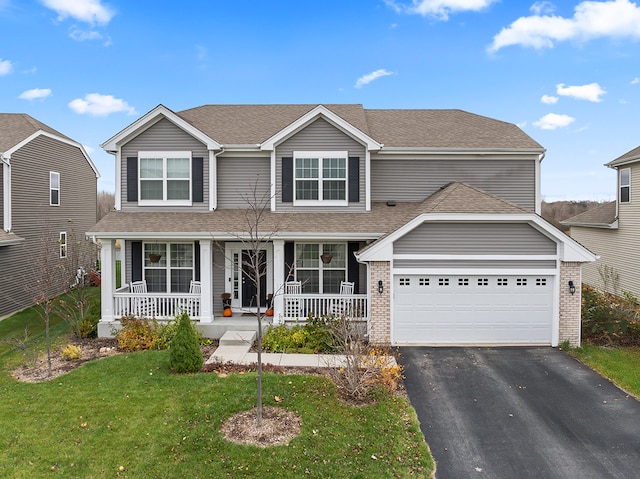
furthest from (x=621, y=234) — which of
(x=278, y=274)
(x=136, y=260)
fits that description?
(x=136, y=260)

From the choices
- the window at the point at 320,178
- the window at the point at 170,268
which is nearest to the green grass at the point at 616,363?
the window at the point at 320,178

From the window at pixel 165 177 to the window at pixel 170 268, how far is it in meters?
1.58

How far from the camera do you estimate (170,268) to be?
13.3m

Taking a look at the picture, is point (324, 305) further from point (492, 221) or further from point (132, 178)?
point (132, 178)

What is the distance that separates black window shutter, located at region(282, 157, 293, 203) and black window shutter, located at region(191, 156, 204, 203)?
2.73 metres

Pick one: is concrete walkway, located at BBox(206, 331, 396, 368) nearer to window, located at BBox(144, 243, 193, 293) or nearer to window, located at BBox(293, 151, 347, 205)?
window, located at BBox(144, 243, 193, 293)

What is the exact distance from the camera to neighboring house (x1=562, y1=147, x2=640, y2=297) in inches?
646

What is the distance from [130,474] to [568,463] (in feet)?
21.1

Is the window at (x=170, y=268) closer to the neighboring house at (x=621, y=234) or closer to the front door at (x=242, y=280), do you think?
the front door at (x=242, y=280)

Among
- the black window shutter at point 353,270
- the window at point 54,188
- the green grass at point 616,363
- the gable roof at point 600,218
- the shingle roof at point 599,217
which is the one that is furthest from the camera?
the window at point 54,188

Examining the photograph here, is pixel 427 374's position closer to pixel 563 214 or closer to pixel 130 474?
pixel 130 474

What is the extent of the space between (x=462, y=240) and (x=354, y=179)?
4.10 m

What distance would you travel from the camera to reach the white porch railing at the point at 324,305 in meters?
12.0

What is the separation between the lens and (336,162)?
13320 millimetres
